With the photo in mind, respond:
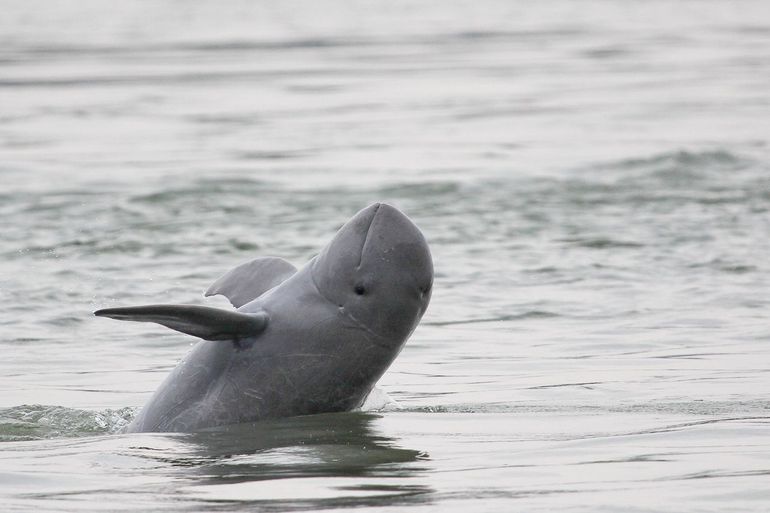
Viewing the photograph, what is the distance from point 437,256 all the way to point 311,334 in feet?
23.0

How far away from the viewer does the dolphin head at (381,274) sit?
768 centimetres

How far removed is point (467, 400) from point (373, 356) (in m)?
1.53

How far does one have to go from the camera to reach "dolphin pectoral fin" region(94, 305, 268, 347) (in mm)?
7359

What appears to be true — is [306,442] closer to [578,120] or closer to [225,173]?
[225,173]

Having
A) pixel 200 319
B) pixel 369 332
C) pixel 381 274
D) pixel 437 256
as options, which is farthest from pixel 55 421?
pixel 437 256

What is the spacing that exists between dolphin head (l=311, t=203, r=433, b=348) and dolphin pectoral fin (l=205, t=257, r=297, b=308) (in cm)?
78

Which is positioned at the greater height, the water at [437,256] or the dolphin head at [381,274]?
the dolphin head at [381,274]

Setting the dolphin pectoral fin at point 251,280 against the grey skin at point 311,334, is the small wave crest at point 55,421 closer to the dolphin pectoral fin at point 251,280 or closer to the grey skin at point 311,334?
the grey skin at point 311,334

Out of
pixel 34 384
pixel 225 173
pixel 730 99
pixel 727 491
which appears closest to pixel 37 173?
pixel 225 173

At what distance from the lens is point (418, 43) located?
134 ft

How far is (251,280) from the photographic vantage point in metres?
8.71

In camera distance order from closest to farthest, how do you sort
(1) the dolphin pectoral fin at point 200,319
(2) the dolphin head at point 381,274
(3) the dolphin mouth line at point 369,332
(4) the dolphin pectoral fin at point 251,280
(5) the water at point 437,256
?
(5) the water at point 437,256, (1) the dolphin pectoral fin at point 200,319, (2) the dolphin head at point 381,274, (3) the dolphin mouth line at point 369,332, (4) the dolphin pectoral fin at point 251,280

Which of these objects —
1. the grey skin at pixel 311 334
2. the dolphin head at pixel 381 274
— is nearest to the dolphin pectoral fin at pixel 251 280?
the grey skin at pixel 311 334

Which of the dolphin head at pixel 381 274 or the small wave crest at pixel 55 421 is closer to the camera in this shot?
the dolphin head at pixel 381 274
